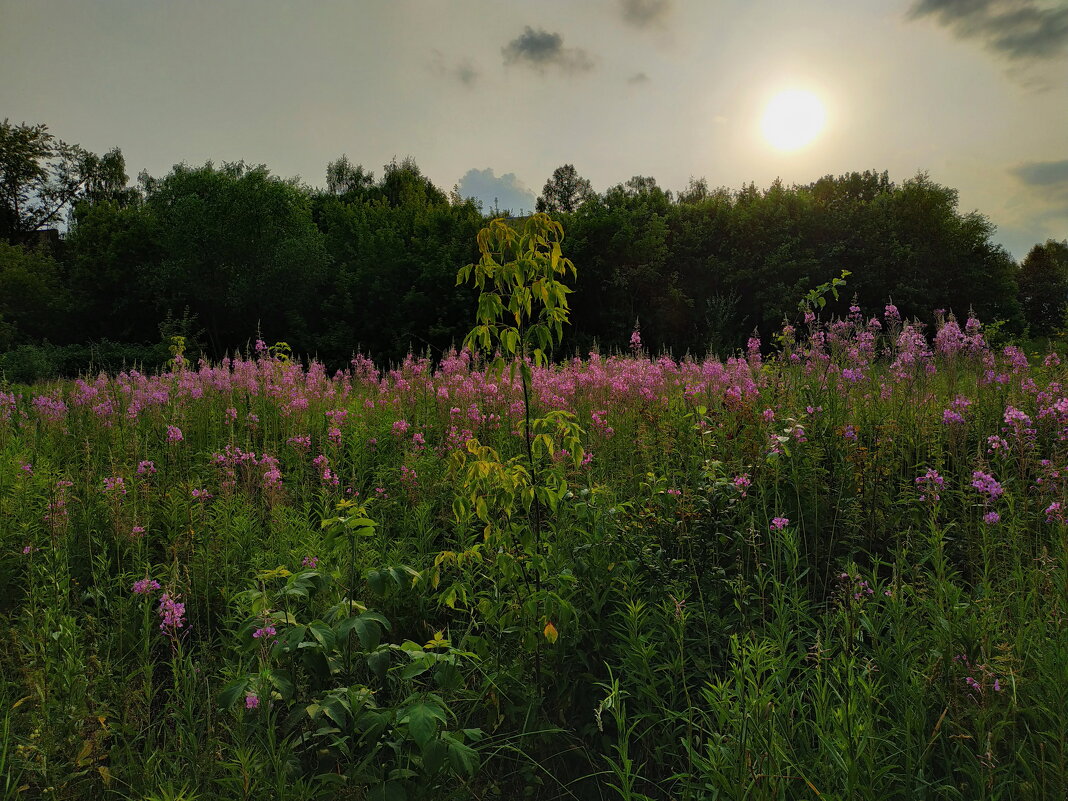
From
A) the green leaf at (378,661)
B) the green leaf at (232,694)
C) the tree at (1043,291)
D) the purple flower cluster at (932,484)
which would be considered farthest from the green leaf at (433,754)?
the tree at (1043,291)

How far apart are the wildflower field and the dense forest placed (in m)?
15.4

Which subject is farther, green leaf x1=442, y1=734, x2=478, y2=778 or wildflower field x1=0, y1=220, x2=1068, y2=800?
wildflower field x1=0, y1=220, x2=1068, y2=800

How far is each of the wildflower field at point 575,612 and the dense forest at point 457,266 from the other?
15.4 meters

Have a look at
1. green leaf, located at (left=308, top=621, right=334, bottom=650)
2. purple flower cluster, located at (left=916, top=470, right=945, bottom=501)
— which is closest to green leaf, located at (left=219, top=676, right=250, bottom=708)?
green leaf, located at (left=308, top=621, right=334, bottom=650)

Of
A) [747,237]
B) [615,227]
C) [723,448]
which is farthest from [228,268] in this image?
[723,448]

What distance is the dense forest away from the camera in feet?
72.0

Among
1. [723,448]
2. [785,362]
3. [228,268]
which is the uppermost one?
A: [228,268]

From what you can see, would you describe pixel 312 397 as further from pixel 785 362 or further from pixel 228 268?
pixel 228 268

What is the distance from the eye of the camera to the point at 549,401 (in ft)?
17.8

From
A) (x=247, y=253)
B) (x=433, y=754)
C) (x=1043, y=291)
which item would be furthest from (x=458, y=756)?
(x=1043, y=291)

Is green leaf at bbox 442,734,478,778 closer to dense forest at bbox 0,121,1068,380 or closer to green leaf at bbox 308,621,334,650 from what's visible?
green leaf at bbox 308,621,334,650

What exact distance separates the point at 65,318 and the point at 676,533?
120 ft

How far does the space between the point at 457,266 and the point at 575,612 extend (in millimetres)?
19311

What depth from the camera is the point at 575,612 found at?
2.38 m
